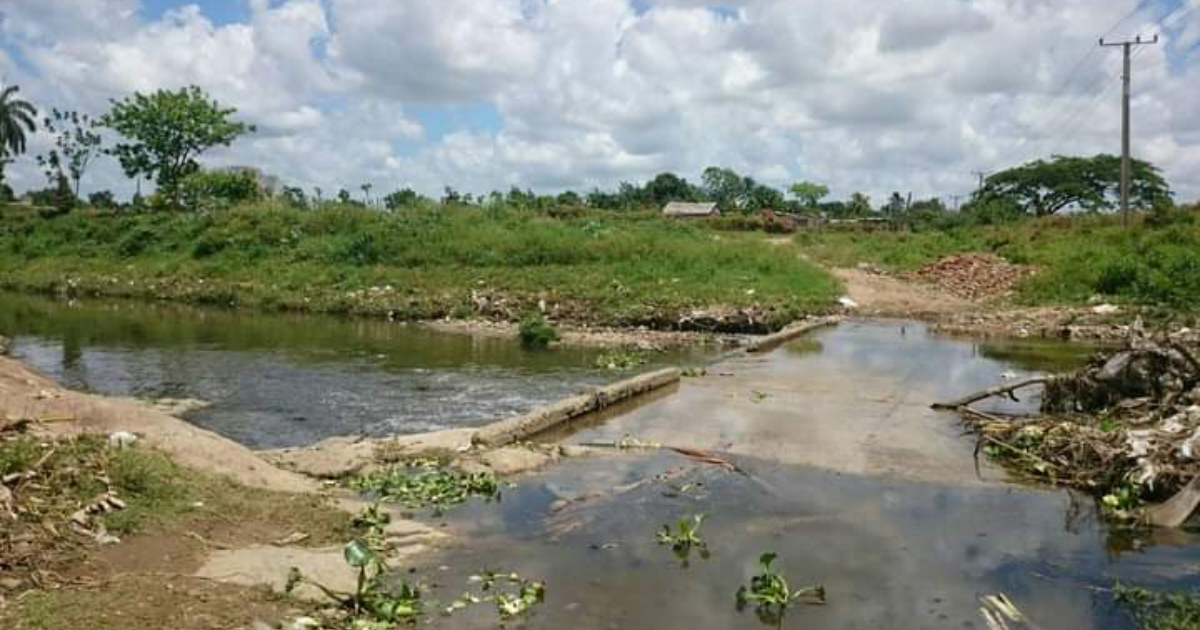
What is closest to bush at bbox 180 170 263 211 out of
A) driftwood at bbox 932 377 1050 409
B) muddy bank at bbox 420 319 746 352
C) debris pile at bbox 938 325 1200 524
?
muddy bank at bbox 420 319 746 352

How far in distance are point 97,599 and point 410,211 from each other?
28.8 meters

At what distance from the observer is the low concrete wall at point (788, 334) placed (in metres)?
16.4

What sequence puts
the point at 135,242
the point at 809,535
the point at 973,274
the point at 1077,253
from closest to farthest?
the point at 809,535 < the point at 1077,253 < the point at 973,274 < the point at 135,242

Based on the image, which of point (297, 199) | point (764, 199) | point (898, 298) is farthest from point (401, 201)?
point (764, 199)

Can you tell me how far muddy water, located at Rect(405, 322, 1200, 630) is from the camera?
5.01 m

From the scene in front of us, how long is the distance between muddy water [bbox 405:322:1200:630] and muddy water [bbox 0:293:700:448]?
3.20 meters

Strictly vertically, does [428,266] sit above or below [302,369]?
above

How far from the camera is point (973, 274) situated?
28312 millimetres

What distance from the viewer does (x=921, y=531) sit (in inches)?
248

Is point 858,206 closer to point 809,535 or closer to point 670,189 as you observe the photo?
point 670,189

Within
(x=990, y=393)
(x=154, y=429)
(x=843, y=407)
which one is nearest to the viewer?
(x=154, y=429)

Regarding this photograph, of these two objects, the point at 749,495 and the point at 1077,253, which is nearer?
the point at 749,495

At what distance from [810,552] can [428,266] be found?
22644mm

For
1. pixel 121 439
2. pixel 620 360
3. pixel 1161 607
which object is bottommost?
pixel 1161 607
